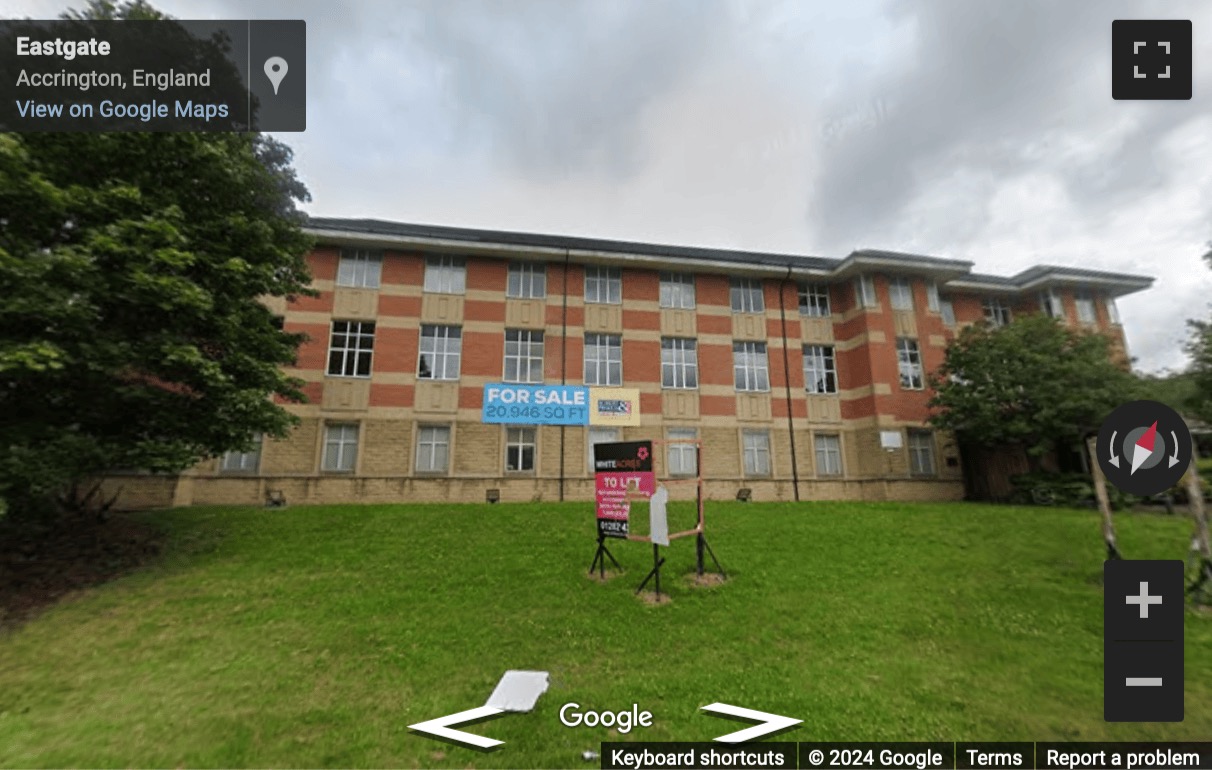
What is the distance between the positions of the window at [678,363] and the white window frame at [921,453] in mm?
→ 10514

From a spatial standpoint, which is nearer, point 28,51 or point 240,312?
point 28,51

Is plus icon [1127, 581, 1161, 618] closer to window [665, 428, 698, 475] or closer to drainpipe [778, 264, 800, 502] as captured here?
window [665, 428, 698, 475]

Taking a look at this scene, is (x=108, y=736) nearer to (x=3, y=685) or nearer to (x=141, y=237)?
(x=3, y=685)

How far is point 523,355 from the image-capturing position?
22.1m

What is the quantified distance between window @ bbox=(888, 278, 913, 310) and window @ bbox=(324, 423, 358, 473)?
25.6 metres

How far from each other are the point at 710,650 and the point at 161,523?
639 inches

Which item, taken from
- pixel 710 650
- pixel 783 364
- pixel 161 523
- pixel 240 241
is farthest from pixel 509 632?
pixel 783 364

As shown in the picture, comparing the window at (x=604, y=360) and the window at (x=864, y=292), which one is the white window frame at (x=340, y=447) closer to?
the window at (x=604, y=360)

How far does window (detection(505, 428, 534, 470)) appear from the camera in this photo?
20844mm

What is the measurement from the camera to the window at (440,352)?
21203mm

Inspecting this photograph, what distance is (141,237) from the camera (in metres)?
9.75

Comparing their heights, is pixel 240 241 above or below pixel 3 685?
above

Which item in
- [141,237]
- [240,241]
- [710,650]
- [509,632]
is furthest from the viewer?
[240,241]

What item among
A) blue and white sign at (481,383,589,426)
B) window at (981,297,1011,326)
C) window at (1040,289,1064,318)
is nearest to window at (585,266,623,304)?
blue and white sign at (481,383,589,426)
